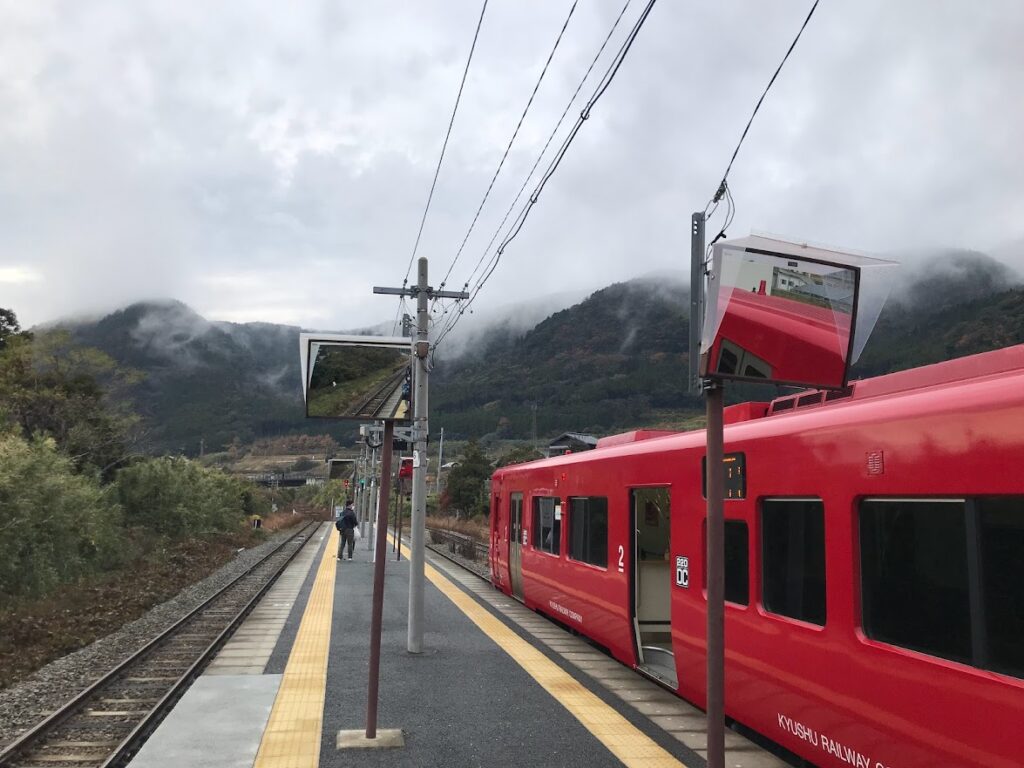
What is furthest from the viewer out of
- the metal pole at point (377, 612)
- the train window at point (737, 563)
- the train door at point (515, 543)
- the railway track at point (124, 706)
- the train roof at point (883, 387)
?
the train door at point (515, 543)

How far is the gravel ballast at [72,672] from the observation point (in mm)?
8273

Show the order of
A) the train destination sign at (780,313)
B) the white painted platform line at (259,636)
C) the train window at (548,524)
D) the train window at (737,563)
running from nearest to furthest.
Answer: the train destination sign at (780,313), the train window at (737,563), the white painted platform line at (259,636), the train window at (548,524)

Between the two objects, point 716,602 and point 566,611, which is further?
point 566,611

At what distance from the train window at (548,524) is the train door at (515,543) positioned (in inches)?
44.6

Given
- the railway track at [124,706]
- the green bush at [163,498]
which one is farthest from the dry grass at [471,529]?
the railway track at [124,706]

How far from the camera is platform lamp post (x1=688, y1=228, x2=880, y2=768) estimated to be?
3.94 m

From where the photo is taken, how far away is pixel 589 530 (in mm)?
10805

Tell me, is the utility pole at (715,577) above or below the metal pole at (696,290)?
below

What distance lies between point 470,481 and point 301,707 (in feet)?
188

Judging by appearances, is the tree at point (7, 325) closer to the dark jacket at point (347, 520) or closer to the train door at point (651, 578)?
the dark jacket at point (347, 520)

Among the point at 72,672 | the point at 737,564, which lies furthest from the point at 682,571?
the point at 72,672

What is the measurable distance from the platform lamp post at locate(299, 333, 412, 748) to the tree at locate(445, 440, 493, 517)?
184ft

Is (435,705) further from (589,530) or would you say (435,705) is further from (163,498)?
(163,498)

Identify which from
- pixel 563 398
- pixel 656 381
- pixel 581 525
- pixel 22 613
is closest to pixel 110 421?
pixel 22 613
